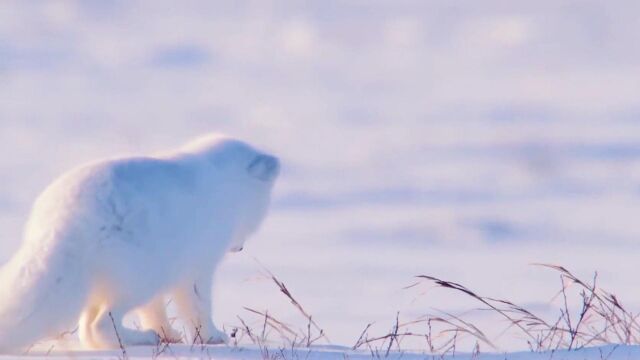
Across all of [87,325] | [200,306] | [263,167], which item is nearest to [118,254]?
[87,325]

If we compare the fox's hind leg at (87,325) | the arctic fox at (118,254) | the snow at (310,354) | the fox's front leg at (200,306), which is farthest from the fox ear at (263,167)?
the snow at (310,354)

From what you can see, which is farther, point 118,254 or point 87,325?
point 87,325

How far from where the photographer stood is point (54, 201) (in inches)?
303

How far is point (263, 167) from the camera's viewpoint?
8875 millimetres

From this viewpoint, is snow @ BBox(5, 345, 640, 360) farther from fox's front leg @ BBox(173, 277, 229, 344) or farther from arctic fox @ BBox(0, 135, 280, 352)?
fox's front leg @ BBox(173, 277, 229, 344)

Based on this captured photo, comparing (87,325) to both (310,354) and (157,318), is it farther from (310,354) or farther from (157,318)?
(310,354)

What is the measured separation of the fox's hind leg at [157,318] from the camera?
8.41 metres

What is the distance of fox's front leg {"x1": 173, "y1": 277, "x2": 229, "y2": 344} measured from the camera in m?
8.40

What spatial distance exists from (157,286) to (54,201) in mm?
710

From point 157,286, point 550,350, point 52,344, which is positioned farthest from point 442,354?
point 52,344

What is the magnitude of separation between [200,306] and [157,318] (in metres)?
0.28

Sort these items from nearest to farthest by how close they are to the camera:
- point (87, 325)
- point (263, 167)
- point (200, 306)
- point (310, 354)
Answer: point (310, 354) < point (87, 325) < point (200, 306) < point (263, 167)

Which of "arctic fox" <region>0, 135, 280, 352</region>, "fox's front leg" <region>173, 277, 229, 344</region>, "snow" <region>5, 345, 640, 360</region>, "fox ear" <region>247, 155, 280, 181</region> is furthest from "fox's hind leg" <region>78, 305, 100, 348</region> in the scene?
"fox ear" <region>247, 155, 280, 181</region>

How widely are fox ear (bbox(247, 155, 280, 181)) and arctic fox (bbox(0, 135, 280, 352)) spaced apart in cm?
34
